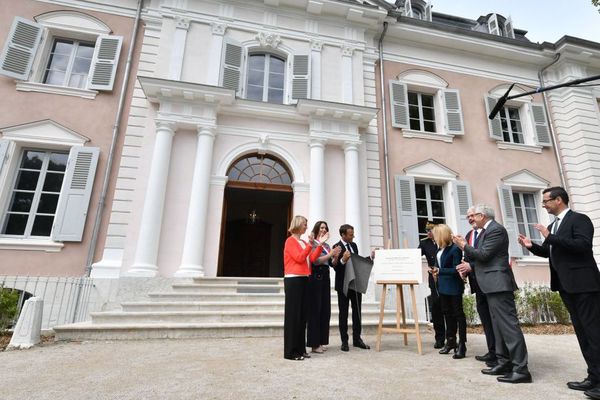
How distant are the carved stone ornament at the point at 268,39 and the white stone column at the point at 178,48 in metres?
1.99

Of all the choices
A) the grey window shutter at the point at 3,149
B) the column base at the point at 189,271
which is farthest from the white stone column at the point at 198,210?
the grey window shutter at the point at 3,149

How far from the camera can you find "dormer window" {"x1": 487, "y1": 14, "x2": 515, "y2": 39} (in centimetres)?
1259

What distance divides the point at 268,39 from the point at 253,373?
9005 millimetres

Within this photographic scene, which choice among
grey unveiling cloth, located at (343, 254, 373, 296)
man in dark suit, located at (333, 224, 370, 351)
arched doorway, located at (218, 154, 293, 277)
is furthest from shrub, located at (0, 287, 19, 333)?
arched doorway, located at (218, 154, 293, 277)

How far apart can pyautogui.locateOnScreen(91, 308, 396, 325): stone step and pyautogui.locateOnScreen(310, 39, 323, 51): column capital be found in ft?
25.0

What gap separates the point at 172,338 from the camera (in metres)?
5.14

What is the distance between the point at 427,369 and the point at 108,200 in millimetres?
7355

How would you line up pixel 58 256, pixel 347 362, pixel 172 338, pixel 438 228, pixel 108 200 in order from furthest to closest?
pixel 108 200, pixel 58 256, pixel 172 338, pixel 438 228, pixel 347 362

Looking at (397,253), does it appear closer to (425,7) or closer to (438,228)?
(438,228)

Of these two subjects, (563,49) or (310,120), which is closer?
(310,120)

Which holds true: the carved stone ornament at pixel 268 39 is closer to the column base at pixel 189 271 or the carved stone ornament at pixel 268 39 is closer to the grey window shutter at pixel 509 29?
the column base at pixel 189 271

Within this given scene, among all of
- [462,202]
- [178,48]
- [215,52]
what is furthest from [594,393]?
[178,48]

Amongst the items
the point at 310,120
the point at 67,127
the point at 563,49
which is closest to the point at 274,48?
the point at 310,120

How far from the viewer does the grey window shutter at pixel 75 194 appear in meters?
7.19
